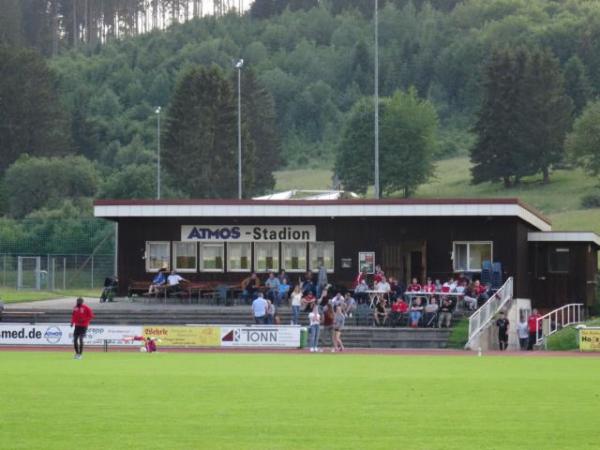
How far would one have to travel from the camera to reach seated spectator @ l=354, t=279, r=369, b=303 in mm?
51000

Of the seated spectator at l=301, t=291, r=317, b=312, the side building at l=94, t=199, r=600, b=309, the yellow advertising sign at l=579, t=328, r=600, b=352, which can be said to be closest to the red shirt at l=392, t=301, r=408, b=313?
the seated spectator at l=301, t=291, r=317, b=312

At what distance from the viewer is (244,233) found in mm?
56000

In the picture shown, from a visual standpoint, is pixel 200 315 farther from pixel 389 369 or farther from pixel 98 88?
pixel 98 88

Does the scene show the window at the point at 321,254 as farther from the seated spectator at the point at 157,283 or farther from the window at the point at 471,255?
the seated spectator at the point at 157,283

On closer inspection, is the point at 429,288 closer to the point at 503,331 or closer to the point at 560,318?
the point at 503,331

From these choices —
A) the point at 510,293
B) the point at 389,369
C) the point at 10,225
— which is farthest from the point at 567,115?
the point at 389,369

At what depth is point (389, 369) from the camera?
31.5 m

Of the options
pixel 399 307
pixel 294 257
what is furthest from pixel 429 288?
pixel 294 257

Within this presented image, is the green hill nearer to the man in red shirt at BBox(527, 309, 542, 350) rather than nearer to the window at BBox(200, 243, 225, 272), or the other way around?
the window at BBox(200, 243, 225, 272)

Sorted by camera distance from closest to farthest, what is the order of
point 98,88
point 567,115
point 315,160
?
point 567,115 → point 315,160 → point 98,88

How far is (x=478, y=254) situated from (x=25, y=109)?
3459 inches

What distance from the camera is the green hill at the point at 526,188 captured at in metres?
108

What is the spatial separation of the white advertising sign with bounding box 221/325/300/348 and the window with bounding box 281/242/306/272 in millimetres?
10568

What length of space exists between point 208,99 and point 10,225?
3558cm
